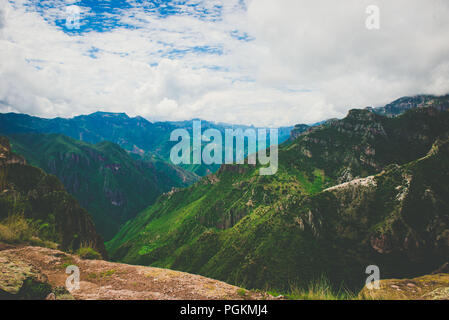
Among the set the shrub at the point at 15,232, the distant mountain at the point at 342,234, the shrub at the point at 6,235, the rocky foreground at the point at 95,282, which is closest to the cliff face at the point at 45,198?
the shrub at the point at 15,232

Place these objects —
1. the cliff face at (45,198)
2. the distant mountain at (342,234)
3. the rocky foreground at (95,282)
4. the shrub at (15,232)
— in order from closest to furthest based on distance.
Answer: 1. the rocky foreground at (95,282)
2. the shrub at (15,232)
3. the cliff face at (45,198)
4. the distant mountain at (342,234)

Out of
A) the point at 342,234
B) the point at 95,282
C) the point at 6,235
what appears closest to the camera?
the point at 95,282

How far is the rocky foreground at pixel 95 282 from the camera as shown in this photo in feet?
33.3

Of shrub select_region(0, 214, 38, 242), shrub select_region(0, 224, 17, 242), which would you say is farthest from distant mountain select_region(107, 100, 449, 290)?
shrub select_region(0, 224, 17, 242)

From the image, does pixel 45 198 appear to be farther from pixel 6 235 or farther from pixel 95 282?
pixel 95 282

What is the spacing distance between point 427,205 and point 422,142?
4337 inches

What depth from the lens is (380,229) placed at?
88.8 m

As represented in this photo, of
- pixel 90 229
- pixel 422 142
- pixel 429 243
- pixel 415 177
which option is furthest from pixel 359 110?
pixel 90 229

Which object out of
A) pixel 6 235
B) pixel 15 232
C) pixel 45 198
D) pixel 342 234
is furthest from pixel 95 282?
pixel 342 234

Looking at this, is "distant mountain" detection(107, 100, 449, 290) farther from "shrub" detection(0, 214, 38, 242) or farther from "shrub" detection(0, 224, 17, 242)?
"shrub" detection(0, 224, 17, 242)

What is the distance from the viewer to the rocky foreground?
33.3 ft

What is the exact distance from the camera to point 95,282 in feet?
41.5

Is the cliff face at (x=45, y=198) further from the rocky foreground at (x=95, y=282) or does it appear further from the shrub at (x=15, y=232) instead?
the rocky foreground at (x=95, y=282)
